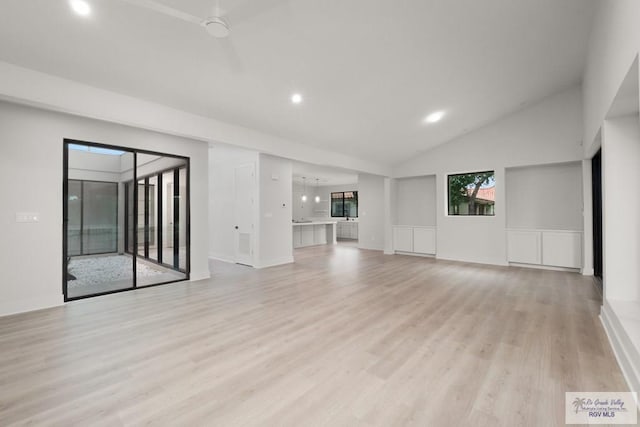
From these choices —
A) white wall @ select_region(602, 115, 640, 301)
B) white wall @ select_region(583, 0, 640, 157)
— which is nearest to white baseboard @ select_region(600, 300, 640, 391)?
white wall @ select_region(602, 115, 640, 301)

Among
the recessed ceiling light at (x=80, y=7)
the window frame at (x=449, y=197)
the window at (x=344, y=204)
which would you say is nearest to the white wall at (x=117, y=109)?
the recessed ceiling light at (x=80, y=7)

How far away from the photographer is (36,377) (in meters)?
2.13

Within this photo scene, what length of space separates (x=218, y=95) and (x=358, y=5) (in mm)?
2321

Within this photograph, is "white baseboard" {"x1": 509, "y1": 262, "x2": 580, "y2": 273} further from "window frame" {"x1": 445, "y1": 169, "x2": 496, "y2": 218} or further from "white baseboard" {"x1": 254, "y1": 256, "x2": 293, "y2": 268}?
"white baseboard" {"x1": 254, "y1": 256, "x2": 293, "y2": 268}

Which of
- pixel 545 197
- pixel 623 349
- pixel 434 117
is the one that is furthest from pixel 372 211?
pixel 623 349

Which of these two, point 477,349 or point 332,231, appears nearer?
point 477,349

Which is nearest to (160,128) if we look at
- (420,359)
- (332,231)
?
(420,359)

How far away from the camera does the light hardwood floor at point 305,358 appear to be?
1.76m

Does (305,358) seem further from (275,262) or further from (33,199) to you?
(275,262)

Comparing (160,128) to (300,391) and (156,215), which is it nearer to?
→ (156,215)

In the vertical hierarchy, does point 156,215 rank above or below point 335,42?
below

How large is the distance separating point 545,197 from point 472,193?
151 centimetres

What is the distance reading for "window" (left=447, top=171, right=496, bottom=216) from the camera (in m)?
7.11

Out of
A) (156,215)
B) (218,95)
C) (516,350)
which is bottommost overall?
(516,350)
